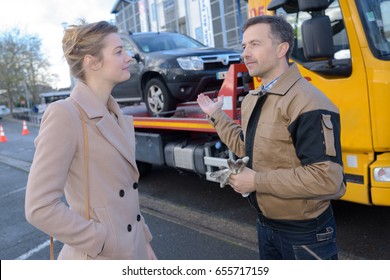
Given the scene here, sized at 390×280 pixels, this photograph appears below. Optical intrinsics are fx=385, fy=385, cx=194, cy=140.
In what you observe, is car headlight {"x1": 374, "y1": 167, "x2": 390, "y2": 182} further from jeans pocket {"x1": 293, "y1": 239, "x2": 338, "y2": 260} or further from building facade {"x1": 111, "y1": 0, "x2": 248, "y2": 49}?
building facade {"x1": 111, "y1": 0, "x2": 248, "y2": 49}

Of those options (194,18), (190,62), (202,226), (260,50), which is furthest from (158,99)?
(194,18)

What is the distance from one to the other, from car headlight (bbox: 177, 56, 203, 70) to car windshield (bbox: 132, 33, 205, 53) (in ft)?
3.59

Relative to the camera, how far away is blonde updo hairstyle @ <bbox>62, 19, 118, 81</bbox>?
1.66 metres

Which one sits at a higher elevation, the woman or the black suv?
the black suv

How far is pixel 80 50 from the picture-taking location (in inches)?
65.5

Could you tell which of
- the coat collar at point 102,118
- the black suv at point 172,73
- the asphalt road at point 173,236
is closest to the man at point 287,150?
the coat collar at point 102,118

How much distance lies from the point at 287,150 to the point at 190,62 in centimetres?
407

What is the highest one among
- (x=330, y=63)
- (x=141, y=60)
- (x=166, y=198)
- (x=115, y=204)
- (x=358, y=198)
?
(x=141, y=60)

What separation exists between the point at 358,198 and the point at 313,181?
6.41 ft

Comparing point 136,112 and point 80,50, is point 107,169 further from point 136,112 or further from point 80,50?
point 136,112

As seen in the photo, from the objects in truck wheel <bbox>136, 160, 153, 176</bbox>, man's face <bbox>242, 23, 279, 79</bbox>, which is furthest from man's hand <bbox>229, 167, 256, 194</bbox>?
truck wheel <bbox>136, 160, 153, 176</bbox>

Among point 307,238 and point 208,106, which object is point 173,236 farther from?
point 307,238

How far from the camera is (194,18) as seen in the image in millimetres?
30422
